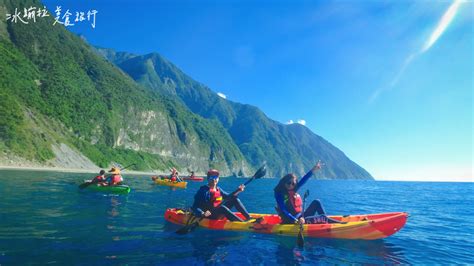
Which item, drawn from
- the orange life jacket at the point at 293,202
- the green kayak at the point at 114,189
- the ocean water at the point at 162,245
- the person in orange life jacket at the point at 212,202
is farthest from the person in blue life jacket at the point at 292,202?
the green kayak at the point at 114,189

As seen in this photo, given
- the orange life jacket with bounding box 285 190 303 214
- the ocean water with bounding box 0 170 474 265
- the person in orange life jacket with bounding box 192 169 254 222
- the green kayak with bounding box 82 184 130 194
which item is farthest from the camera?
the green kayak with bounding box 82 184 130 194

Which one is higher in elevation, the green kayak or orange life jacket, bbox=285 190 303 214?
orange life jacket, bbox=285 190 303 214

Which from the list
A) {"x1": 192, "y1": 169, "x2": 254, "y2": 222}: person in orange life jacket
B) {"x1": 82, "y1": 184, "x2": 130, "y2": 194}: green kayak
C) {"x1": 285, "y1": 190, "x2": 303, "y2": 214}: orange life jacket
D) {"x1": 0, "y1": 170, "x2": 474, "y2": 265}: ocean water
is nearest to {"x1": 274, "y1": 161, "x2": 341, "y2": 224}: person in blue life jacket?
{"x1": 285, "y1": 190, "x2": 303, "y2": 214}: orange life jacket

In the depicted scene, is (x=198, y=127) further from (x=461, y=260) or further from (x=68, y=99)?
(x=461, y=260)

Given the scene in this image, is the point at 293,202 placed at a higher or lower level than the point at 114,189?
higher

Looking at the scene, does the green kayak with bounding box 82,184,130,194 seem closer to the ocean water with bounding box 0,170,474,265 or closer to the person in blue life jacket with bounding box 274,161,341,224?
the ocean water with bounding box 0,170,474,265

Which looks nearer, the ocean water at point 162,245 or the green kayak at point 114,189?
the ocean water at point 162,245

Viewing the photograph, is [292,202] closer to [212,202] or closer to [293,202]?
[293,202]

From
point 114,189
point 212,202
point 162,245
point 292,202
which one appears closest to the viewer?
point 162,245

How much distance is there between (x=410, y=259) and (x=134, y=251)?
9.30 meters

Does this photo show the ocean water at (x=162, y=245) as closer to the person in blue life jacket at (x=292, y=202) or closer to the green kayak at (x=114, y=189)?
the person in blue life jacket at (x=292, y=202)

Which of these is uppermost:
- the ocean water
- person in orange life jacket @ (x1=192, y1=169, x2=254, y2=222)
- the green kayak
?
person in orange life jacket @ (x1=192, y1=169, x2=254, y2=222)

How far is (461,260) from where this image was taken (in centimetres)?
1146

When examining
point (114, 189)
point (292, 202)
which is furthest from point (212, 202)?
point (114, 189)
